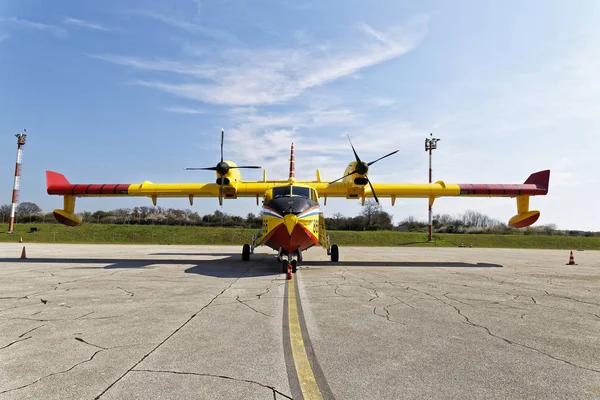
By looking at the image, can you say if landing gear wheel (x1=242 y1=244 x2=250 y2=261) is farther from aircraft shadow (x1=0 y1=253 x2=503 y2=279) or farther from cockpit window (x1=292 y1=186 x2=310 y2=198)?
cockpit window (x1=292 y1=186 x2=310 y2=198)

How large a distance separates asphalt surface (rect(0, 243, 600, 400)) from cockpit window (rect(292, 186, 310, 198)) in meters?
6.08

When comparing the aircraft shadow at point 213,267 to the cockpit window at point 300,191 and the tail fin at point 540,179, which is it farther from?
the tail fin at point 540,179

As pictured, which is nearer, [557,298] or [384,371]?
[384,371]

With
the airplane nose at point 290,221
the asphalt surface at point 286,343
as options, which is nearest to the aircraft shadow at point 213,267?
the airplane nose at point 290,221

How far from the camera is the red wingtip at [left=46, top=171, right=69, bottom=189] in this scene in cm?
1879

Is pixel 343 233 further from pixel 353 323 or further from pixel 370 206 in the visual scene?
pixel 353 323

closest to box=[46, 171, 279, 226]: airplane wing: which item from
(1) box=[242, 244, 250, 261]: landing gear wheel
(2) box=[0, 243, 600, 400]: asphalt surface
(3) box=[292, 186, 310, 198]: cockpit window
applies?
(1) box=[242, 244, 250, 261]: landing gear wheel

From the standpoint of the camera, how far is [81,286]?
8.96 m

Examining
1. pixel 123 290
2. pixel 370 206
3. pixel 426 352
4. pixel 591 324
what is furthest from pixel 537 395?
pixel 370 206

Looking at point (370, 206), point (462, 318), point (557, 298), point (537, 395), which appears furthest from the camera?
point (370, 206)

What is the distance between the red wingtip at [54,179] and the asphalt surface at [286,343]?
12.2m

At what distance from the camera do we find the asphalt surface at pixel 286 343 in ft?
10.6

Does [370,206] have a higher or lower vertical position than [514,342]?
higher

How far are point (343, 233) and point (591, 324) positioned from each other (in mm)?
45460
